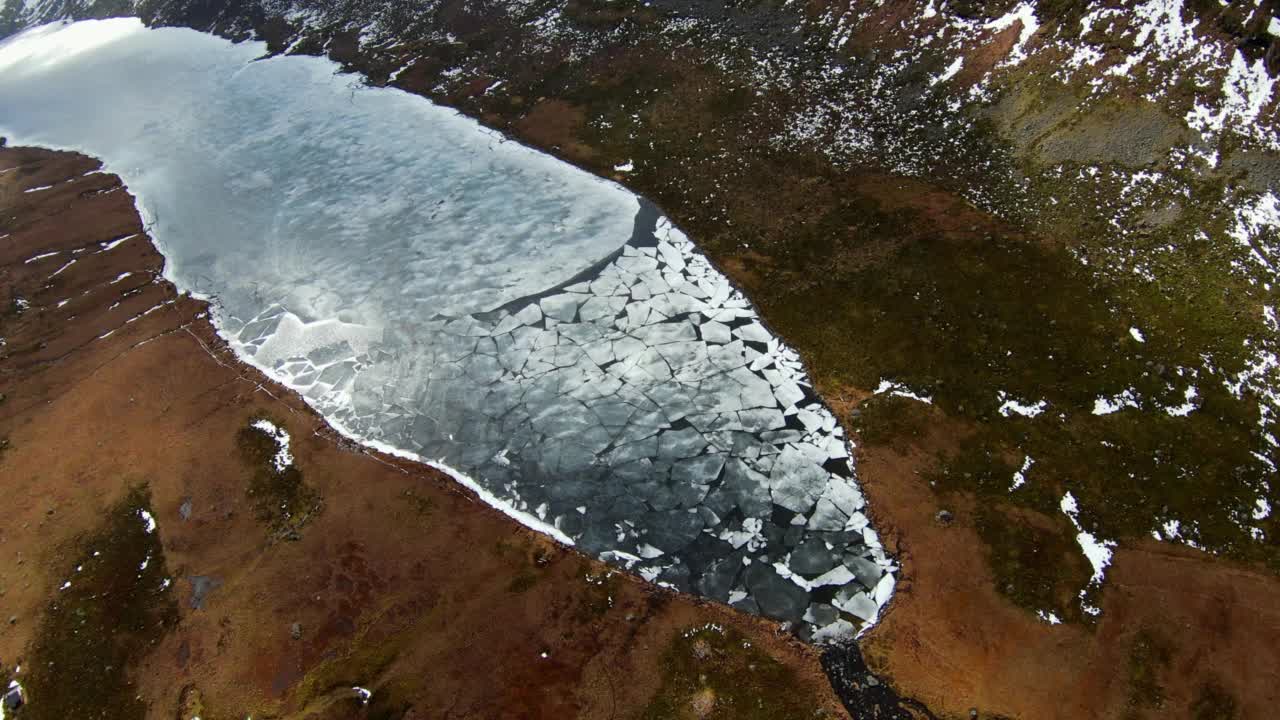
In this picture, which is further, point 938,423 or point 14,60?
point 14,60

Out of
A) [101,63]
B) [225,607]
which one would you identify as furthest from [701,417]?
[101,63]

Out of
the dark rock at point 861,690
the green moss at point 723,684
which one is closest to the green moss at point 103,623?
the green moss at point 723,684

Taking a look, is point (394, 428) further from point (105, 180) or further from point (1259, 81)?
point (1259, 81)

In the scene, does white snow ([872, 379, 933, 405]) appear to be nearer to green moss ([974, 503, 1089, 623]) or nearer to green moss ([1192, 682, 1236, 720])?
green moss ([974, 503, 1089, 623])

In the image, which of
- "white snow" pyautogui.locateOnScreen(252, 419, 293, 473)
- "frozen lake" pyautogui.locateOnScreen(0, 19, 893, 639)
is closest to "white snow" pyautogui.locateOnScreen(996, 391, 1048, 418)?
"frozen lake" pyautogui.locateOnScreen(0, 19, 893, 639)

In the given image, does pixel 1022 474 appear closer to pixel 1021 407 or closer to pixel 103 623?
pixel 1021 407

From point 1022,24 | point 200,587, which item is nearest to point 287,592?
point 200,587
